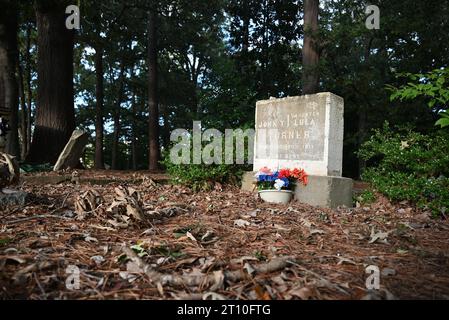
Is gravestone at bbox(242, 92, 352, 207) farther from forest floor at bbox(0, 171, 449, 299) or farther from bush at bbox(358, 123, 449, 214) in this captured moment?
forest floor at bbox(0, 171, 449, 299)

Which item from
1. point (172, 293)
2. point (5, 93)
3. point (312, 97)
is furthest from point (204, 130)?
point (5, 93)

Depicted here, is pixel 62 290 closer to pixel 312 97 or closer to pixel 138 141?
pixel 312 97

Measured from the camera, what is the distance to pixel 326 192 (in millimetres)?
5762

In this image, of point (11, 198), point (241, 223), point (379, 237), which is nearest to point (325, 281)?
point (379, 237)

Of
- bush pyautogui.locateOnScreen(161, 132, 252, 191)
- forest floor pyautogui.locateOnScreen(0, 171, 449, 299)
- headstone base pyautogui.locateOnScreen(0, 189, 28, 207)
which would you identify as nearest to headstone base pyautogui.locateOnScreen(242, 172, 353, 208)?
forest floor pyautogui.locateOnScreen(0, 171, 449, 299)

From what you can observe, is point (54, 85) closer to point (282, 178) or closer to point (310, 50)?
point (282, 178)

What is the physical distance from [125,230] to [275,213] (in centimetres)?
214

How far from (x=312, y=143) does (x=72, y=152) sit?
5901mm

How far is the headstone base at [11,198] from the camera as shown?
3762 mm

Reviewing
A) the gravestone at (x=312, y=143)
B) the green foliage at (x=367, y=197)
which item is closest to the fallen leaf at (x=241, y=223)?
the gravestone at (x=312, y=143)

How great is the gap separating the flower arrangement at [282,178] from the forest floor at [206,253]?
5.28 feet

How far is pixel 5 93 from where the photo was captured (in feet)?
39.0

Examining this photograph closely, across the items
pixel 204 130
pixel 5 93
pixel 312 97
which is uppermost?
pixel 5 93

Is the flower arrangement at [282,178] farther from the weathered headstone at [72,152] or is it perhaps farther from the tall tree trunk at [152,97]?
the tall tree trunk at [152,97]
